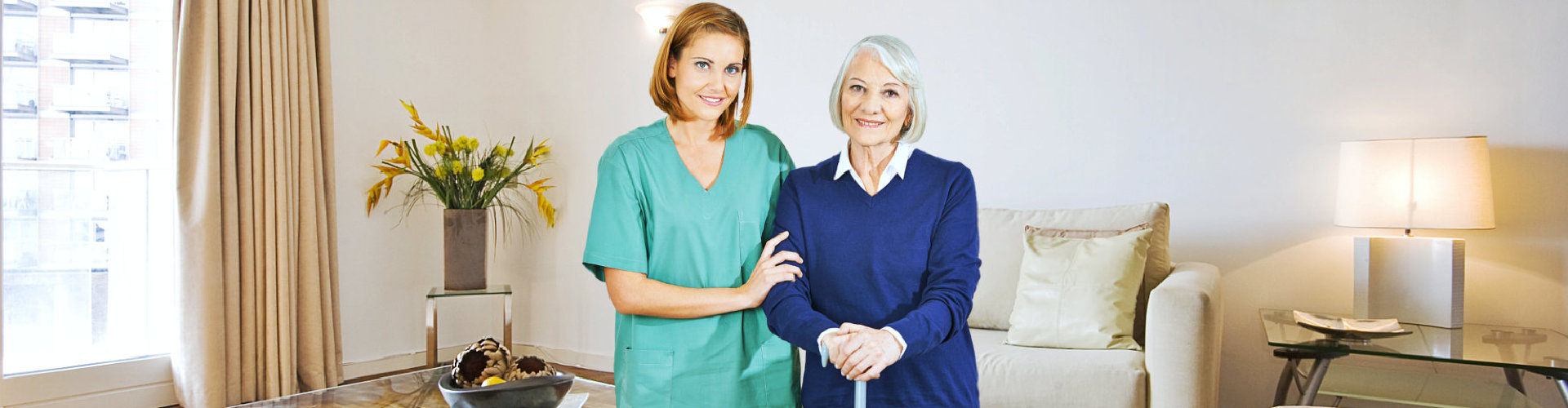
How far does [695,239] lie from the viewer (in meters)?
1.25

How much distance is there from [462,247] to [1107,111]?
2663 millimetres

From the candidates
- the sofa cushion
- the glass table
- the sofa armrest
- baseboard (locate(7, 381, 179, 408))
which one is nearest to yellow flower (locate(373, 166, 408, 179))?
baseboard (locate(7, 381, 179, 408))

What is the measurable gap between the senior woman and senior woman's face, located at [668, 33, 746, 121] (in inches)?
5.8

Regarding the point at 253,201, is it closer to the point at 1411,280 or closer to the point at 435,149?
the point at 435,149

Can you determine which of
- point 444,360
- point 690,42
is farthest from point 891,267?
point 444,360

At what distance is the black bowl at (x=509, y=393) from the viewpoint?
153 cm

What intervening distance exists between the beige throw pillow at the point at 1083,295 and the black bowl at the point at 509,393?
1.57m

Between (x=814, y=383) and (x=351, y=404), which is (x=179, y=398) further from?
(x=814, y=383)

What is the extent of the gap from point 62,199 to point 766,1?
282 centimetres

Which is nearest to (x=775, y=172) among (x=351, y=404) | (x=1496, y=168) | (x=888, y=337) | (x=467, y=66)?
(x=888, y=337)

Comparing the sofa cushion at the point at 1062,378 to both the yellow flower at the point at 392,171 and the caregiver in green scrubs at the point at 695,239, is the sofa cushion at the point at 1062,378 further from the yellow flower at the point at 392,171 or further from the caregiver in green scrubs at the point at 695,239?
the yellow flower at the point at 392,171

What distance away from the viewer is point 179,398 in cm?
345

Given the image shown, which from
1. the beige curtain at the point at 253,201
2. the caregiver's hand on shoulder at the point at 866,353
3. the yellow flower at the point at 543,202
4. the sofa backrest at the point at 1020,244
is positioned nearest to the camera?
the caregiver's hand on shoulder at the point at 866,353

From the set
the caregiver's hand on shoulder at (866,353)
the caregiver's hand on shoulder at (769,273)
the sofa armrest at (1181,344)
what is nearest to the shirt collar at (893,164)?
the caregiver's hand on shoulder at (769,273)
